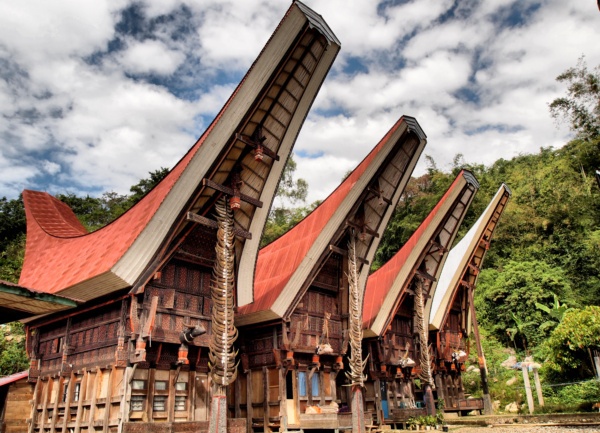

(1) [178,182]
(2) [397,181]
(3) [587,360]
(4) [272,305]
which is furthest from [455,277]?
(1) [178,182]

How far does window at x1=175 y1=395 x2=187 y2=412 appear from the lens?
12.8 metres

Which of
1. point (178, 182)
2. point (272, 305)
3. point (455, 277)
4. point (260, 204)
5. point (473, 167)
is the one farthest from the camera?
point (473, 167)

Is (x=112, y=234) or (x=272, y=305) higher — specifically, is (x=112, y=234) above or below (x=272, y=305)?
above

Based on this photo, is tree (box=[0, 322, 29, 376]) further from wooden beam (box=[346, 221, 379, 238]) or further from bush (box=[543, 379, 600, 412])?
bush (box=[543, 379, 600, 412])

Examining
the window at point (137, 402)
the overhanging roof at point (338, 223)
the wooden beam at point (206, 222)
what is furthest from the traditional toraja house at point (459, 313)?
the window at point (137, 402)

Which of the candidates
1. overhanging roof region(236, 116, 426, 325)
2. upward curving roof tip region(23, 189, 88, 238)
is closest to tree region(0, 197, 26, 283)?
upward curving roof tip region(23, 189, 88, 238)

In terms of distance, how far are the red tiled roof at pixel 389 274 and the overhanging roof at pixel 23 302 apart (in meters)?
15.0

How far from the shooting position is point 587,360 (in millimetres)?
20844

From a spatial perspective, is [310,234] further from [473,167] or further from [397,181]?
[473,167]

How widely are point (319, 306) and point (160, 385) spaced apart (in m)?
6.71

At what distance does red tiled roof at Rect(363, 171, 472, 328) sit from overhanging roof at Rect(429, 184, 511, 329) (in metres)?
3.32

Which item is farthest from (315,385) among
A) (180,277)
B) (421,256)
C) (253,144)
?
(253,144)

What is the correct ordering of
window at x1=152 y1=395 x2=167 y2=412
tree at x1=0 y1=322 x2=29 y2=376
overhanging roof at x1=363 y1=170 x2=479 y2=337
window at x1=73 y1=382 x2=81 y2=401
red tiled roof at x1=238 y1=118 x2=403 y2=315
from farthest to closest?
1. tree at x1=0 y1=322 x2=29 y2=376
2. overhanging roof at x1=363 y1=170 x2=479 y2=337
3. red tiled roof at x1=238 y1=118 x2=403 y2=315
4. window at x1=73 y1=382 x2=81 y2=401
5. window at x1=152 y1=395 x2=167 y2=412

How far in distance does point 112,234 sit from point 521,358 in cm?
2442
